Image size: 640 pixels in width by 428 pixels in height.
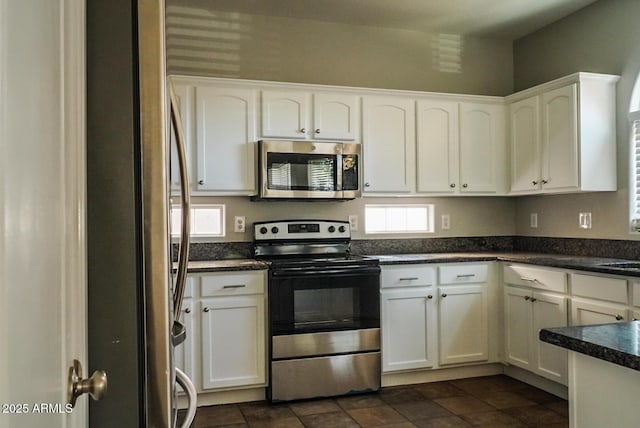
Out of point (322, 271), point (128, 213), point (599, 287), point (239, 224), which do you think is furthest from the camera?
point (239, 224)

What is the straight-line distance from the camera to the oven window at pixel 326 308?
3.46m

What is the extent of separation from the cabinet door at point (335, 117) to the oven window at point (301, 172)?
0.19 metres

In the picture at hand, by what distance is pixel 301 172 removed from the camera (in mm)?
3717

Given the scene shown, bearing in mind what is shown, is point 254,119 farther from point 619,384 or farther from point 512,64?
point 619,384

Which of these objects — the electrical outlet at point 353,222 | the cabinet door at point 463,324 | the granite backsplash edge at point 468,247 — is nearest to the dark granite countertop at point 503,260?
the granite backsplash edge at point 468,247

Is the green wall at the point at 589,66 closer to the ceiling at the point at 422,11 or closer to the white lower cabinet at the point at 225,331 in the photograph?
the ceiling at the point at 422,11

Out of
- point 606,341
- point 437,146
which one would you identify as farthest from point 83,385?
point 437,146

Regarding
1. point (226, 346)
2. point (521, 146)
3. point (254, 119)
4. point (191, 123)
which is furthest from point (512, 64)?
point (226, 346)

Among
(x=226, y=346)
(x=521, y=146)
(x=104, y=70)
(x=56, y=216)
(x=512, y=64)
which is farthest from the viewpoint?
(x=512, y=64)

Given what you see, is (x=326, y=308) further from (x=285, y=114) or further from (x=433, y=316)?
(x=285, y=114)

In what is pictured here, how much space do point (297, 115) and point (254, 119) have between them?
1.01 feet

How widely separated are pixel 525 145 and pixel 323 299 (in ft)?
6.42

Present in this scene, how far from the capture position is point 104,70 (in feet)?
3.50

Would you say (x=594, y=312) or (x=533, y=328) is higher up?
(x=594, y=312)
